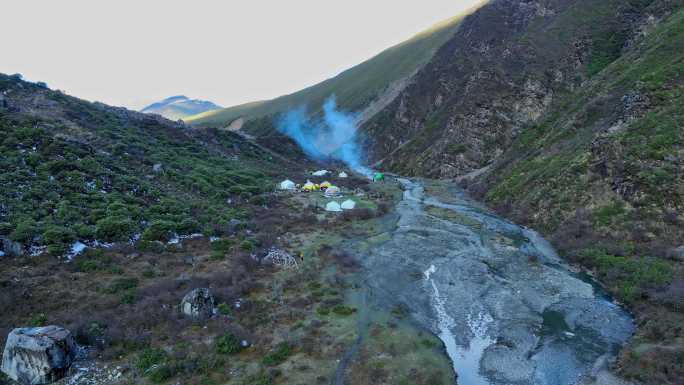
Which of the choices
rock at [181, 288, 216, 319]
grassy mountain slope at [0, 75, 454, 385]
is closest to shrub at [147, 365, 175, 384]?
grassy mountain slope at [0, 75, 454, 385]

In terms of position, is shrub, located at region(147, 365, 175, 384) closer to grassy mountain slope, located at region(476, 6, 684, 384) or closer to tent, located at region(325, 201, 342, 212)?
grassy mountain slope, located at region(476, 6, 684, 384)

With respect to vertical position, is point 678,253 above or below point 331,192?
below

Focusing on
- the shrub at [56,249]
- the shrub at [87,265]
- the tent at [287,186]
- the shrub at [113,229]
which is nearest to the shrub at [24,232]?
the shrub at [56,249]

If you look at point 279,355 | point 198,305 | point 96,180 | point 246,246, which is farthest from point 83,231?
point 279,355

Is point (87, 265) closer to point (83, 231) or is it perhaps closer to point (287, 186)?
point (83, 231)

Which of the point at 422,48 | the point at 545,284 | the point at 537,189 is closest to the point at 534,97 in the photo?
the point at 537,189

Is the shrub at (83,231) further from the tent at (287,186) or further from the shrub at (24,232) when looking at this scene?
the tent at (287,186)

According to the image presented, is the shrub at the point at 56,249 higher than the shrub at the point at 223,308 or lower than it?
higher
